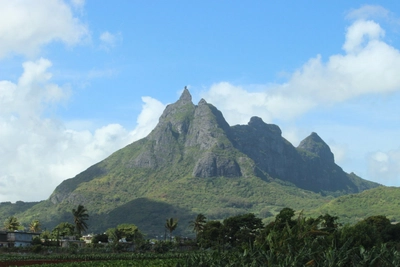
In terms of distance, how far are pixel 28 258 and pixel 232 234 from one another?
60.6m

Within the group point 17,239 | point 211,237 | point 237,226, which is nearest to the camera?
point 211,237

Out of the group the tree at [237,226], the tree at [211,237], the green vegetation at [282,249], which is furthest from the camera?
the tree at [237,226]

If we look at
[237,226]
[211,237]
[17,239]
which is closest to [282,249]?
[211,237]

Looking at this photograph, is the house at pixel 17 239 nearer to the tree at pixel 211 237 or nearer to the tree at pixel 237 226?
the tree at pixel 211 237

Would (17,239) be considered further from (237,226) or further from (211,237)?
(237,226)

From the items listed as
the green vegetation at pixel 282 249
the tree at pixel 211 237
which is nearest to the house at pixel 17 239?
the green vegetation at pixel 282 249

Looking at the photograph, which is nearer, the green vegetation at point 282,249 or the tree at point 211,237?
the green vegetation at point 282,249

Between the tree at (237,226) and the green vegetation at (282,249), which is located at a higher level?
the tree at (237,226)

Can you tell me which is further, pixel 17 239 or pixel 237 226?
pixel 17 239

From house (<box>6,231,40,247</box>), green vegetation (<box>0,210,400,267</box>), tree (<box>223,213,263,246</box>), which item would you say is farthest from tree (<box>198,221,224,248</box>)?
house (<box>6,231,40,247</box>)

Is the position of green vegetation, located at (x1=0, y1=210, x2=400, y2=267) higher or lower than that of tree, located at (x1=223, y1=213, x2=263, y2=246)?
lower

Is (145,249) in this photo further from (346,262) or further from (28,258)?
(346,262)

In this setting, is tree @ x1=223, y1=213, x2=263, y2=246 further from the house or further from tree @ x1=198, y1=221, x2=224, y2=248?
the house

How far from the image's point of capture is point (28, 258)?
109m
